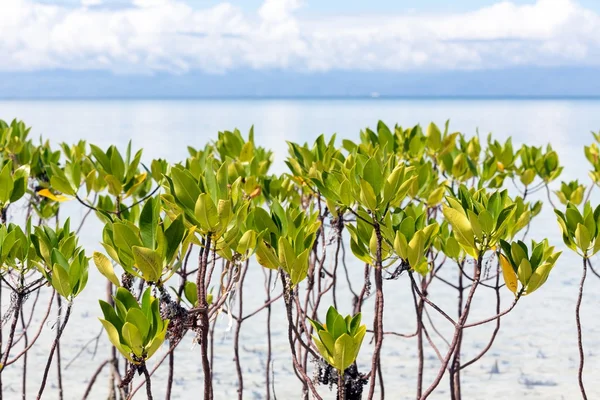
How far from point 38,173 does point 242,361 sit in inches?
65.4

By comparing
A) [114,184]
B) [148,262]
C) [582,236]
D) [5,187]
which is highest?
[114,184]

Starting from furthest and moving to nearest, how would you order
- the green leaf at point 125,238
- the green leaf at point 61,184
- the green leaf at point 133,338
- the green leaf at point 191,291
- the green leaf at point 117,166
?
the green leaf at point 117,166
the green leaf at point 61,184
the green leaf at point 191,291
the green leaf at point 125,238
the green leaf at point 133,338

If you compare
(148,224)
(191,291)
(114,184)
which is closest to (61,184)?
(114,184)

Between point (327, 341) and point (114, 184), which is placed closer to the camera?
point (327, 341)

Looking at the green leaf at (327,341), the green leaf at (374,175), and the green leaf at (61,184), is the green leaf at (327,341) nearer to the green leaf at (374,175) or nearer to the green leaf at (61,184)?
the green leaf at (374,175)

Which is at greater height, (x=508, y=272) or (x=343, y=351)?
(x=508, y=272)

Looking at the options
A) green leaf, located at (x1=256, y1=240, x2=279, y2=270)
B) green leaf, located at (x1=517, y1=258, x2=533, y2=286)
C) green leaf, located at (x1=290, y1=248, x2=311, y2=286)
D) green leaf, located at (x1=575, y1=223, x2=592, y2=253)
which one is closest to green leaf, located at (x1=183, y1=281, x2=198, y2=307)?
green leaf, located at (x1=256, y1=240, x2=279, y2=270)

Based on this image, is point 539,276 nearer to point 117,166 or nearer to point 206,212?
point 206,212

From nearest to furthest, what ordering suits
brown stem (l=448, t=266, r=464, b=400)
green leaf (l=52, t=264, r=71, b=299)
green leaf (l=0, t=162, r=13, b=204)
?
green leaf (l=52, t=264, r=71, b=299)
green leaf (l=0, t=162, r=13, b=204)
brown stem (l=448, t=266, r=464, b=400)

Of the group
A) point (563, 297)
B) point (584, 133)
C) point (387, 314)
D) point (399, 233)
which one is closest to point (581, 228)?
point (399, 233)

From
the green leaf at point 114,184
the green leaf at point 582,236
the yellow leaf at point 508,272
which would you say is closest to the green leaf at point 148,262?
the yellow leaf at point 508,272

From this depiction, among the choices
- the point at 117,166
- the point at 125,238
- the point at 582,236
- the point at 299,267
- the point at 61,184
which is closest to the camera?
the point at 125,238

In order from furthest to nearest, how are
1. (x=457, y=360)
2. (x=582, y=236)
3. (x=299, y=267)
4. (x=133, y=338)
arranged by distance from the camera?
(x=457, y=360) → (x=582, y=236) → (x=299, y=267) → (x=133, y=338)

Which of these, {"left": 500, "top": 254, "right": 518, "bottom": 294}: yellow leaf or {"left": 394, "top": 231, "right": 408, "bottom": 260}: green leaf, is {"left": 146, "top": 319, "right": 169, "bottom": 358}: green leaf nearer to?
{"left": 394, "top": 231, "right": 408, "bottom": 260}: green leaf
